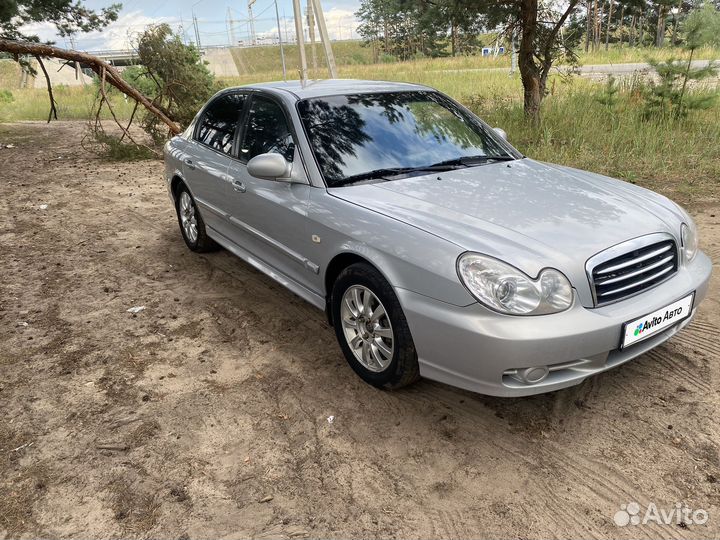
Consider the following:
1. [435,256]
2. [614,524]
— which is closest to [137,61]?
[435,256]

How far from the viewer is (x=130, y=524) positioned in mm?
2346

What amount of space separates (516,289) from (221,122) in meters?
Result: 3.20

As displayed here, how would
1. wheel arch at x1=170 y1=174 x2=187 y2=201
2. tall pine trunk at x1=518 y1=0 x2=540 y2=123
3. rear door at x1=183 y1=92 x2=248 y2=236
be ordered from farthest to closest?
tall pine trunk at x1=518 y1=0 x2=540 y2=123 → wheel arch at x1=170 y1=174 x2=187 y2=201 → rear door at x1=183 y1=92 x2=248 y2=236

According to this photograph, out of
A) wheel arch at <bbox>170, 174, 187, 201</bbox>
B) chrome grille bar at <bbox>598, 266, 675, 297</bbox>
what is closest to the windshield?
chrome grille bar at <bbox>598, 266, 675, 297</bbox>

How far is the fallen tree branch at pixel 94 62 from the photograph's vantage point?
35.5 feet

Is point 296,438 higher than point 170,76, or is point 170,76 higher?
point 170,76

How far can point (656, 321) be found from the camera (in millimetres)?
2723

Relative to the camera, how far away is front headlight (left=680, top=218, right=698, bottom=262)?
10.1 ft

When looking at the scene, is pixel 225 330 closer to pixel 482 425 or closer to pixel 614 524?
pixel 482 425

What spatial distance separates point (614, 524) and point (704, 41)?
967cm

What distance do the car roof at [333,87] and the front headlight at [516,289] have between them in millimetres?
2032

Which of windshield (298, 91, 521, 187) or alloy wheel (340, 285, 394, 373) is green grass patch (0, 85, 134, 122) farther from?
alloy wheel (340, 285, 394, 373)

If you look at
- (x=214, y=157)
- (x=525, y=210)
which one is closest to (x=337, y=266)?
(x=525, y=210)

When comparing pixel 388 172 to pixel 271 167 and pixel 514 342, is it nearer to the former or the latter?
pixel 271 167
